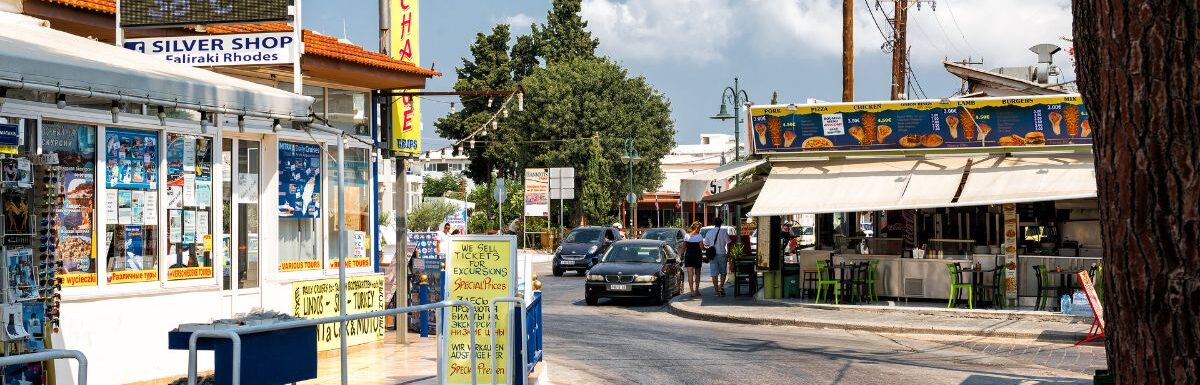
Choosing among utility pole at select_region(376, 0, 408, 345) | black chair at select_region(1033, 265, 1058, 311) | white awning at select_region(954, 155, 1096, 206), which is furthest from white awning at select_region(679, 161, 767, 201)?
utility pole at select_region(376, 0, 408, 345)

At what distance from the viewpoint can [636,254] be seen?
1040 inches

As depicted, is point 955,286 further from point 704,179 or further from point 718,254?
point 718,254

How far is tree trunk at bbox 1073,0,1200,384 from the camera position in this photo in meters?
3.24

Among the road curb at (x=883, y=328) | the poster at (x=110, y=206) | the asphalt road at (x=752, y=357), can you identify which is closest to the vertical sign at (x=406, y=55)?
the asphalt road at (x=752, y=357)

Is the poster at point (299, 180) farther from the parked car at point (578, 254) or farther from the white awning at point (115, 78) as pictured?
the parked car at point (578, 254)

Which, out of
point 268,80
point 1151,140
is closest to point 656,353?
point 268,80

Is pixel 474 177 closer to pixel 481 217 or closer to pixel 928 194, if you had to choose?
pixel 481 217

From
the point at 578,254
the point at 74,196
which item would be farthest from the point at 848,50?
the point at 74,196

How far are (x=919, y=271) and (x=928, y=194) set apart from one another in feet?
5.28

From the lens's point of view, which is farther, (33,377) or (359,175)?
(359,175)

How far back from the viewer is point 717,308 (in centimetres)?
2323

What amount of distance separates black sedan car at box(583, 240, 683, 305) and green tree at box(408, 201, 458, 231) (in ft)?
125

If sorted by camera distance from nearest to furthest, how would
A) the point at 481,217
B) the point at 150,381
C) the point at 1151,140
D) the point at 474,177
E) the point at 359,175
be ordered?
the point at 1151,140, the point at 150,381, the point at 359,175, the point at 481,217, the point at 474,177

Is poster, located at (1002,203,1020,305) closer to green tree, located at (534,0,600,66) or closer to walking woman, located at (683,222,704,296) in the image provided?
walking woman, located at (683,222,704,296)
